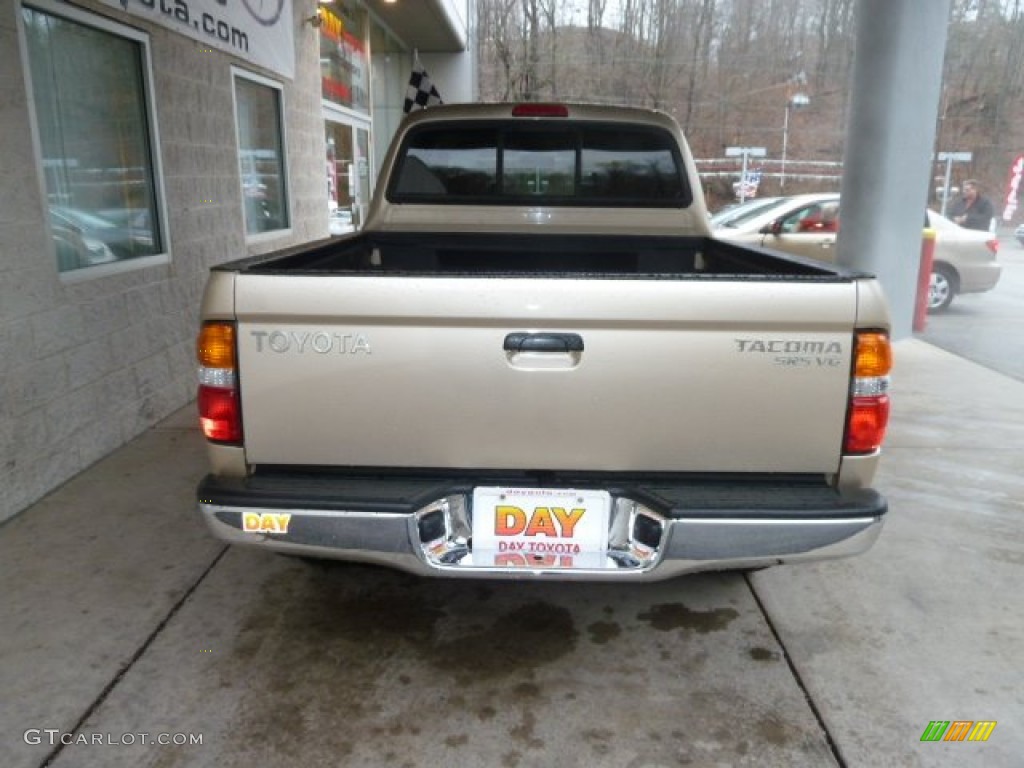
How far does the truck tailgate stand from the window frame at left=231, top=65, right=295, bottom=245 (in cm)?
493

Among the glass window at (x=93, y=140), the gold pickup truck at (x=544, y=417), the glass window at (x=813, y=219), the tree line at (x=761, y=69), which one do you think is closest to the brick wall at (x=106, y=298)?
the glass window at (x=93, y=140)

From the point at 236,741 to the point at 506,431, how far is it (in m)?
1.20

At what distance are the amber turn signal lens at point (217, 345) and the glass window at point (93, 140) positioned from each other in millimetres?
2520

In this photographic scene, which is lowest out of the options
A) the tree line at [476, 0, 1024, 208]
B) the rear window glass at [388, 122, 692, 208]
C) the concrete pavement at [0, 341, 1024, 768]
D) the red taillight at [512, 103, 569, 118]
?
the concrete pavement at [0, 341, 1024, 768]

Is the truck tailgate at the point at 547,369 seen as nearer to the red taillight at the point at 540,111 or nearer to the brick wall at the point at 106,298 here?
the red taillight at the point at 540,111

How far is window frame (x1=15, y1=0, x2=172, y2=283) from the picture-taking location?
4.05m

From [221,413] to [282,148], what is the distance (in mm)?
6226

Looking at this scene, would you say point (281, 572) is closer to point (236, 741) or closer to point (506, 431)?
point (236, 741)

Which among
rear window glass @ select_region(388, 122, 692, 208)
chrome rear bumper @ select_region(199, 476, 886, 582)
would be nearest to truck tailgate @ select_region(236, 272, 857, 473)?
chrome rear bumper @ select_region(199, 476, 886, 582)

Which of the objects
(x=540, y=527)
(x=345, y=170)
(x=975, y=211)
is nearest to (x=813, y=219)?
(x=975, y=211)

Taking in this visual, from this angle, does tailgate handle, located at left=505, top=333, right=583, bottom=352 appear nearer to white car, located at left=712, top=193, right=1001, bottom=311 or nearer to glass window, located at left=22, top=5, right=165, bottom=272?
glass window, located at left=22, top=5, right=165, bottom=272

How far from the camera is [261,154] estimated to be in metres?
7.55

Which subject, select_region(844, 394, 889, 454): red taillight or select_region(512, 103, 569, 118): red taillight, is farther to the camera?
select_region(512, 103, 569, 118): red taillight

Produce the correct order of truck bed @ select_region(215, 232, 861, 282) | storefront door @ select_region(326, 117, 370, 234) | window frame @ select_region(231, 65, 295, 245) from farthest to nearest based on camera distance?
storefront door @ select_region(326, 117, 370, 234)
window frame @ select_region(231, 65, 295, 245)
truck bed @ select_region(215, 232, 861, 282)
